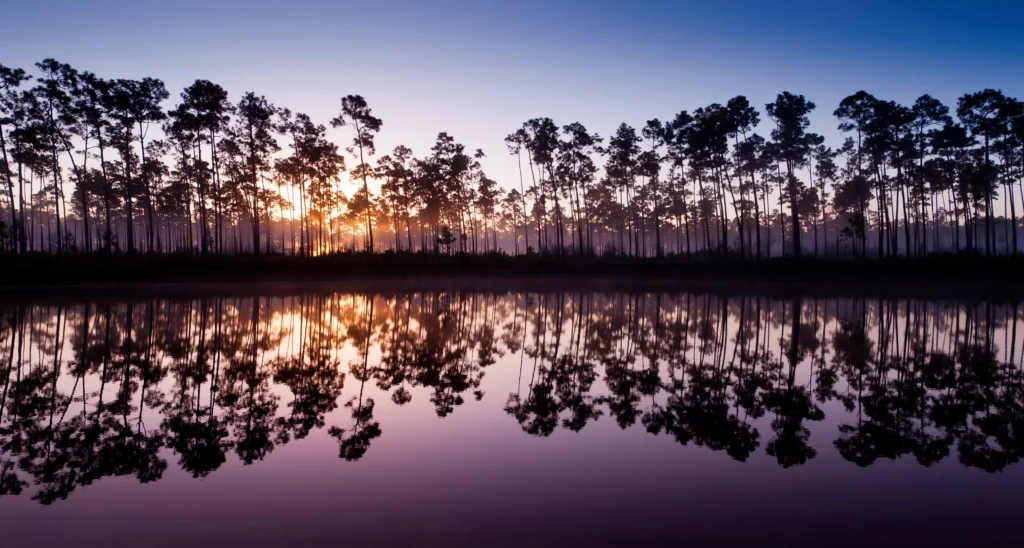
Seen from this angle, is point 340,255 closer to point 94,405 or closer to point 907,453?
point 94,405

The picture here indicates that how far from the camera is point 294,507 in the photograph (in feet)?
15.9

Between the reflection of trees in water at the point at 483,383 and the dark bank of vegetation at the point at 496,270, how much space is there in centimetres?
1558

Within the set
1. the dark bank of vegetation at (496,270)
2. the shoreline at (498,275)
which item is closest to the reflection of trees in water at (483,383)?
the shoreline at (498,275)

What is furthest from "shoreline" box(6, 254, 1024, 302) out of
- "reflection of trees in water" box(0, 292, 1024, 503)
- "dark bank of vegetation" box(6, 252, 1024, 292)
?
"reflection of trees in water" box(0, 292, 1024, 503)

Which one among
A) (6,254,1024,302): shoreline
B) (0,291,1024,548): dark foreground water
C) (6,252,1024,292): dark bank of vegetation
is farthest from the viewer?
(6,252,1024,292): dark bank of vegetation

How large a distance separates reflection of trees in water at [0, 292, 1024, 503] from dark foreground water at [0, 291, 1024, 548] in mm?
64

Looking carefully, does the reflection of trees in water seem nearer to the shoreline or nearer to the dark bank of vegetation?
the shoreline

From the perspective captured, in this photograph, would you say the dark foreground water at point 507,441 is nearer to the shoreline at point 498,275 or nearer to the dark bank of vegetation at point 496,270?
the shoreline at point 498,275

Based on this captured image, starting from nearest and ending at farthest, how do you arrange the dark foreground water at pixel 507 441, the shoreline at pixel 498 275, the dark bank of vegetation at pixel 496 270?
the dark foreground water at pixel 507 441 < the shoreline at pixel 498 275 < the dark bank of vegetation at pixel 496 270

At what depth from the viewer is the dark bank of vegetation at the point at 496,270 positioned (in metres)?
33.0

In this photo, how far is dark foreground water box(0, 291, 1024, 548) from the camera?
451 centimetres

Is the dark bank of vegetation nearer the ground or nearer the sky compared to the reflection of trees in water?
nearer the sky

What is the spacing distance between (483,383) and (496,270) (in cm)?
3797

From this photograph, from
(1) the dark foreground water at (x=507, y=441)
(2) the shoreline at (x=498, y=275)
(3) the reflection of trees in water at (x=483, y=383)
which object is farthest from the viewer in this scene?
(2) the shoreline at (x=498, y=275)
